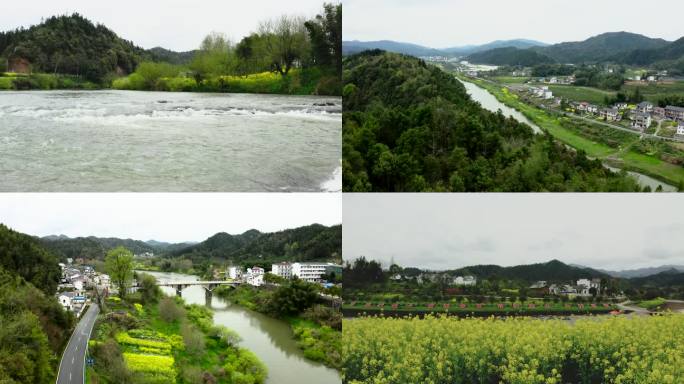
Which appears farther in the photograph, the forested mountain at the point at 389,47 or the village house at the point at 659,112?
the village house at the point at 659,112

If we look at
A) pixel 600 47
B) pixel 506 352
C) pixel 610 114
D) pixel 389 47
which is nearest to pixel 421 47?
pixel 389 47

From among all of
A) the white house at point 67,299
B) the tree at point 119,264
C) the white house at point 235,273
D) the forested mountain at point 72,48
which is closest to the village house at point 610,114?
the white house at point 235,273

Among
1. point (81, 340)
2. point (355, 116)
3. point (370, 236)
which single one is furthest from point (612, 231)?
point (81, 340)

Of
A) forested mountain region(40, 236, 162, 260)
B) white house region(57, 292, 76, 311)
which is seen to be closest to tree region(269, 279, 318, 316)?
forested mountain region(40, 236, 162, 260)

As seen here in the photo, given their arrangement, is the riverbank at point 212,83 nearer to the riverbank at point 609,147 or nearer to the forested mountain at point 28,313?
the forested mountain at point 28,313

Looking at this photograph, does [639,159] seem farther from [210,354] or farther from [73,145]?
[73,145]

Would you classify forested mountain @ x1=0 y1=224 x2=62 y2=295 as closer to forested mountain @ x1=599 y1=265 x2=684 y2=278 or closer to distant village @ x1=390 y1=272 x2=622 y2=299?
distant village @ x1=390 y1=272 x2=622 y2=299
